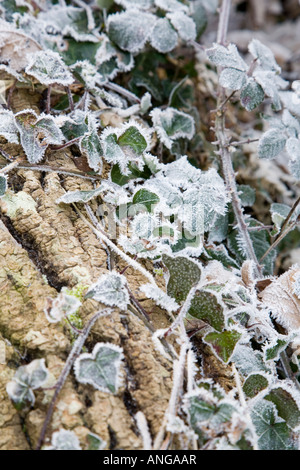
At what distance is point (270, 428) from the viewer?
0.89m

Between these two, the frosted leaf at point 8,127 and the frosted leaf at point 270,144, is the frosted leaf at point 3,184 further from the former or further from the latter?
the frosted leaf at point 270,144

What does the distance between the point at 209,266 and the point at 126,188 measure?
322mm

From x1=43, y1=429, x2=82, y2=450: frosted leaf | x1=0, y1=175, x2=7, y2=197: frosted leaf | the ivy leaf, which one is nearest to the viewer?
x1=43, y1=429, x2=82, y2=450: frosted leaf

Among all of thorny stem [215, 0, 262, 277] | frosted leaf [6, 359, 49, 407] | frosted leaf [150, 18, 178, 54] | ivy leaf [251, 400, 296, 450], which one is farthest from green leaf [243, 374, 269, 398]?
frosted leaf [150, 18, 178, 54]

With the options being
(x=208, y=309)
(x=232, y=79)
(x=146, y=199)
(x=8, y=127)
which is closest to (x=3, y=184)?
(x=8, y=127)

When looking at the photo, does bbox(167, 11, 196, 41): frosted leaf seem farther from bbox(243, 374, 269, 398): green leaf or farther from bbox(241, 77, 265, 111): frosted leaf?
bbox(243, 374, 269, 398): green leaf

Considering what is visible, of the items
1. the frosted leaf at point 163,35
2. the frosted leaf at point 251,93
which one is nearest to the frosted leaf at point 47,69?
the frosted leaf at point 163,35

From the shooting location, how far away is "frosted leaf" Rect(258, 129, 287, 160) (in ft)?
4.00

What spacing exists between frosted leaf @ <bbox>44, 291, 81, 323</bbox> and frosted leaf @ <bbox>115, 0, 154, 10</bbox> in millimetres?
1092

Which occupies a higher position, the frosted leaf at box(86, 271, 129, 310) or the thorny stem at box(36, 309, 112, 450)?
the frosted leaf at box(86, 271, 129, 310)

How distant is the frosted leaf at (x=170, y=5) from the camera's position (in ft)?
4.56

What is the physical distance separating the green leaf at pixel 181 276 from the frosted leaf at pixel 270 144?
1.61ft
